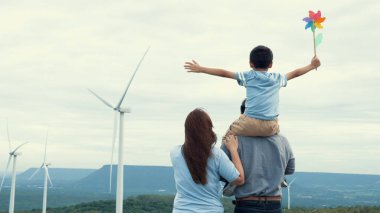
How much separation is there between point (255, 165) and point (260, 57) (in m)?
1.25

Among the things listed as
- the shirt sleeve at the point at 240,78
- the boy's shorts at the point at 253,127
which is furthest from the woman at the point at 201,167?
the shirt sleeve at the point at 240,78

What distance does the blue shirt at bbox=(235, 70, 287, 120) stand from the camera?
6621 mm

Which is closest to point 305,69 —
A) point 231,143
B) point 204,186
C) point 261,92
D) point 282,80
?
point 282,80

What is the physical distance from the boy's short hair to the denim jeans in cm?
156

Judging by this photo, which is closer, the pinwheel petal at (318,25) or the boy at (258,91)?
the boy at (258,91)

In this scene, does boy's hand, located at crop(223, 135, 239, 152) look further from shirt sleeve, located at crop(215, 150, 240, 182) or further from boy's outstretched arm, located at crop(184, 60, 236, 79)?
boy's outstretched arm, located at crop(184, 60, 236, 79)

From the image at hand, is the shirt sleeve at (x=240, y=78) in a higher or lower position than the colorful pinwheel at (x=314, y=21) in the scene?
lower

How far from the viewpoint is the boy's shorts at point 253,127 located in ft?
21.6

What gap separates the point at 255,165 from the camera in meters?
6.70

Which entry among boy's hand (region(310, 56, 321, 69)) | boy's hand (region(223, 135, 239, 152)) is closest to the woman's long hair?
boy's hand (region(223, 135, 239, 152))

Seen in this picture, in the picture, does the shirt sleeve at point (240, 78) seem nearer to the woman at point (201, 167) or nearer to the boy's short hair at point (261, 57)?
the boy's short hair at point (261, 57)

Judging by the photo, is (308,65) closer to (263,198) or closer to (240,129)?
(240,129)

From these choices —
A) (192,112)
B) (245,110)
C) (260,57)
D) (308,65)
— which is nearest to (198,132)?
(192,112)

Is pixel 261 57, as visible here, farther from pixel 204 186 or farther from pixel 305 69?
pixel 204 186
